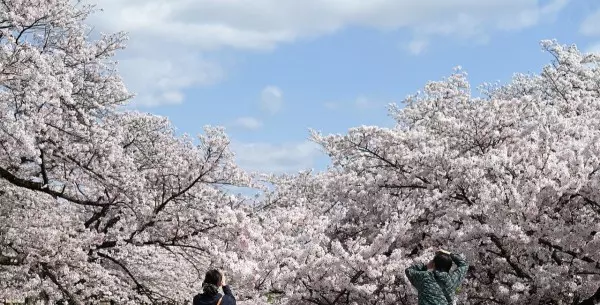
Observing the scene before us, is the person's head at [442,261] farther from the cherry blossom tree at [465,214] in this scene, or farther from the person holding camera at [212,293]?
the cherry blossom tree at [465,214]

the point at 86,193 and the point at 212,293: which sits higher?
the point at 86,193

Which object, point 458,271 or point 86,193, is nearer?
point 458,271

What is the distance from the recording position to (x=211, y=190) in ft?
42.8

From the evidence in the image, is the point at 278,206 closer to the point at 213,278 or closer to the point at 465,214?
the point at 465,214

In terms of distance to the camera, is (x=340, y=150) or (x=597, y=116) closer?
(x=597, y=116)

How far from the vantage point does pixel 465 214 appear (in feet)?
32.2

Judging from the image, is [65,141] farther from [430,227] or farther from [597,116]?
[597,116]

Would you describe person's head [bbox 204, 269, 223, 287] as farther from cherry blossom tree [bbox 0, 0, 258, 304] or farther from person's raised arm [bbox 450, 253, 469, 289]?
cherry blossom tree [bbox 0, 0, 258, 304]

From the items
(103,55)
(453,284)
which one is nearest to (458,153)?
(453,284)

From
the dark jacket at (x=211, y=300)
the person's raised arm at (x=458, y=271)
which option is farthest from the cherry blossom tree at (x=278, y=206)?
the dark jacket at (x=211, y=300)

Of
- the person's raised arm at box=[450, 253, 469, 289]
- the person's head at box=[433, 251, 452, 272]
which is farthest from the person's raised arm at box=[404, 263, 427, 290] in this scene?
the person's raised arm at box=[450, 253, 469, 289]

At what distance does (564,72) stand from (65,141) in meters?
13.4

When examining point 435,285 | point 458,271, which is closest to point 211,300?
point 435,285

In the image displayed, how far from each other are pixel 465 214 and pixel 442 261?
4.50 metres
